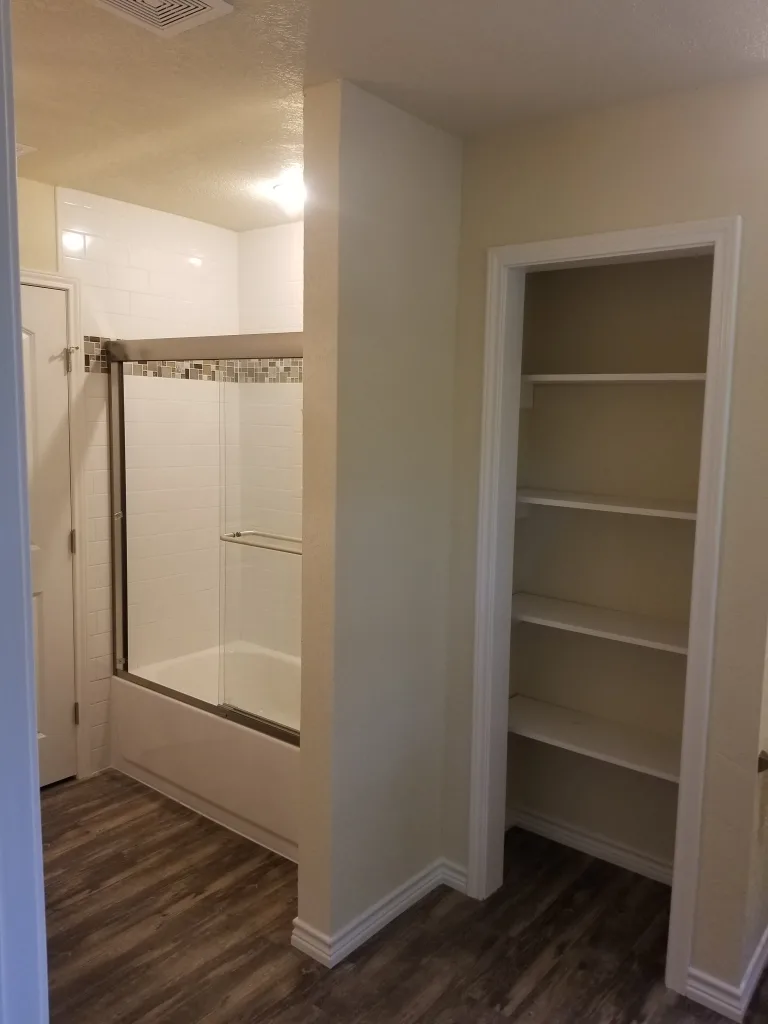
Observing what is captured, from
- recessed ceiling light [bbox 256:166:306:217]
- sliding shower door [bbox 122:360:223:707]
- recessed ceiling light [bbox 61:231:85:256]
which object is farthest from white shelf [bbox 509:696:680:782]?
recessed ceiling light [bbox 61:231:85:256]

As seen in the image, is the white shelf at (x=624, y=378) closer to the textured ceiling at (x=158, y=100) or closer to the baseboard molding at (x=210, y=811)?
the textured ceiling at (x=158, y=100)

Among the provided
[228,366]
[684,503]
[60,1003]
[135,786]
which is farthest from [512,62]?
[135,786]

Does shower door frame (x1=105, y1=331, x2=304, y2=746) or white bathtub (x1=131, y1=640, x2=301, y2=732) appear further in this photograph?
white bathtub (x1=131, y1=640, x2=301, y2=732)

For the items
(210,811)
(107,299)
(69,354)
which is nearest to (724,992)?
(210,811)

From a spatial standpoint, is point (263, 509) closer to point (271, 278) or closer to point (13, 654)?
point (271, 278)

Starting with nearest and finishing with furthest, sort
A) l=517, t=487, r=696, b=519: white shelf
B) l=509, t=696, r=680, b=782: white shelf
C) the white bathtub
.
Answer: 1. l=517, t=487, r=696, b=519: white shelf
2. l=509, t=696, r=680, b=782: white shelf
3. the white bathtub

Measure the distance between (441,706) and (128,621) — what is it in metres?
1.61

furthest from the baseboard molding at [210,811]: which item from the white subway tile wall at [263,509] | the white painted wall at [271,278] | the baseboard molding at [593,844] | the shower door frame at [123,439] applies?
the white painted wall at [271,278]

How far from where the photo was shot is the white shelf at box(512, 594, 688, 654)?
2533mm

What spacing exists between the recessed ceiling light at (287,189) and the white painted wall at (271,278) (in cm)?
Answer: 27

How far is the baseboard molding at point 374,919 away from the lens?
2441 millimetres

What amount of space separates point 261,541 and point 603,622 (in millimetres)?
1565

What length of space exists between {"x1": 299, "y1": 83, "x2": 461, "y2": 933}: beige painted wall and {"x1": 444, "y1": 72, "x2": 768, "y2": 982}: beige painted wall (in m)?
0.29

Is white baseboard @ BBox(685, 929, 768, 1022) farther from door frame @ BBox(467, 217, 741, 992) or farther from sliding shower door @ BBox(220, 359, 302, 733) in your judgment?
sliding shower door @ BBox(220, 359, 302, 733)
